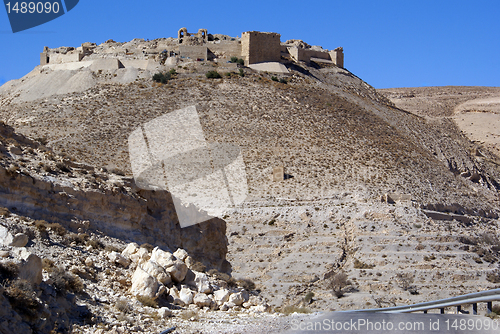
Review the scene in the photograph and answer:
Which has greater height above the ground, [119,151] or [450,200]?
[119,151]

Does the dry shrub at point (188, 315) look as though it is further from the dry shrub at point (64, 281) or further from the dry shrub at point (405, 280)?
the dry shrub at point (405, 280)

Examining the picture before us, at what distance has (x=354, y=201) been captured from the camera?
38312mm

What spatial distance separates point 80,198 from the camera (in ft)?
39.5

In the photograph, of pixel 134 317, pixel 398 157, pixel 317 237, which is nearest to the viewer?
pixel 134 317

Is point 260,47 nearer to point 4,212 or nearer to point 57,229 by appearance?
point 57,229

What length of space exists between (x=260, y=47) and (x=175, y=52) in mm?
8856

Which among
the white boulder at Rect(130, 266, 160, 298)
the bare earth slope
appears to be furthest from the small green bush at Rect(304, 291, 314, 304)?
the bare earth slope

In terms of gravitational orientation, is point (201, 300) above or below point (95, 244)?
below

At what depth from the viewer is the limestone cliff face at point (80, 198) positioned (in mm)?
10984

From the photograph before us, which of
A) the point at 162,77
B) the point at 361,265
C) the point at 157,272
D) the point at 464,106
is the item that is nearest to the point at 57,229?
the point at 157,272

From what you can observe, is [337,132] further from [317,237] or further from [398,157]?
[317,237]

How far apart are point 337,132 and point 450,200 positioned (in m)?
11.1

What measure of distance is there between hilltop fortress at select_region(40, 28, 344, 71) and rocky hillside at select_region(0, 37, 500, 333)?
167cm

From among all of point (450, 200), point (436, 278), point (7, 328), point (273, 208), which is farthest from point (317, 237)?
point (7, 328)
